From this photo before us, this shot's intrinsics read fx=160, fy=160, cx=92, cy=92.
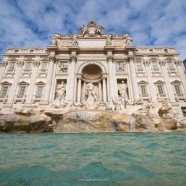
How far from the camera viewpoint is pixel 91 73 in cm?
2675

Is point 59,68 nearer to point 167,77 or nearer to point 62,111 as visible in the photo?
point 62,111

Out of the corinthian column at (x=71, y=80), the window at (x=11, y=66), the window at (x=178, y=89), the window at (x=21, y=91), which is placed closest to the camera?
the corinthian column at (x=71, y=80)

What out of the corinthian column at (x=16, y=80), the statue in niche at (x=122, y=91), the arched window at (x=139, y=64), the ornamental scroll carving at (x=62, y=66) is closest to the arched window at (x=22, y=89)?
the corinthian column at (x=16, y=80)

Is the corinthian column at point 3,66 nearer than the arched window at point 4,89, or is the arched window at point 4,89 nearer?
the arched window at point 4,89

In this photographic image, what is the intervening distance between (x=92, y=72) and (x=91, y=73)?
24 centimetres

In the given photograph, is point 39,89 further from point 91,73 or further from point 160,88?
point 160,88

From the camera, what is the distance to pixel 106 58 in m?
25.8

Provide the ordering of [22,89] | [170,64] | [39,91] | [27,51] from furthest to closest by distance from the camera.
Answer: [27,51] < [170,64] < [22,89] < [39,91]

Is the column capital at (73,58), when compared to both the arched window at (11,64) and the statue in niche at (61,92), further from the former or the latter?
the arched window at (11,64)

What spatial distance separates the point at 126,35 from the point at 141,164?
2775 centimetres

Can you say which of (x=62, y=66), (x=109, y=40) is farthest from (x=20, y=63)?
(x=109, y=40)

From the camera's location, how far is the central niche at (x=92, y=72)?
26.0 m

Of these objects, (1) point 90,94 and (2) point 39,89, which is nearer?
(1) point 90,94

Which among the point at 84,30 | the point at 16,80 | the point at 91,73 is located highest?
the point at 84,30
